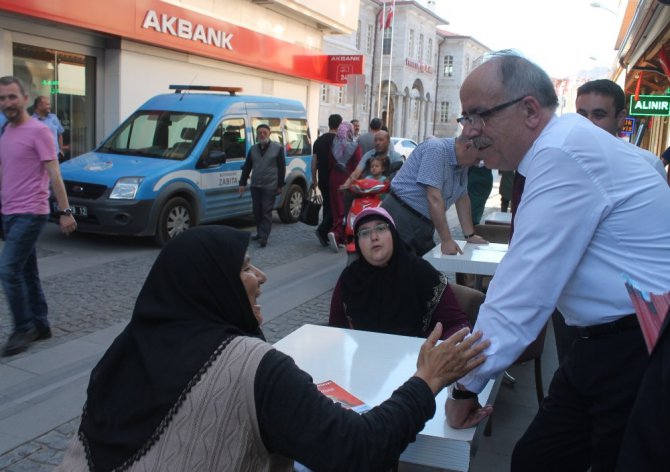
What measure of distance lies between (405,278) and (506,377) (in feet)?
6.19

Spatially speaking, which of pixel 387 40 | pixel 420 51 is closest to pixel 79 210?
pixel 387 40

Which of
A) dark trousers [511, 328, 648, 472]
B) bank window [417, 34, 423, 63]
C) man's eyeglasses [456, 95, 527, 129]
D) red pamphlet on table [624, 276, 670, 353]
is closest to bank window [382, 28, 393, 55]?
bank window [417, 34, 423, 63]

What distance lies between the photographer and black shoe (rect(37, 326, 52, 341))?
17.4ft

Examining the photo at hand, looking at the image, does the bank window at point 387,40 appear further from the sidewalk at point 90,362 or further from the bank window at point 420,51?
the sidewalk at point 90,362

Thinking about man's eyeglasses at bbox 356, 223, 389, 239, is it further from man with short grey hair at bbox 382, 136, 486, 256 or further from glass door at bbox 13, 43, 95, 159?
glass door at bbox 13, 43, 95, 159

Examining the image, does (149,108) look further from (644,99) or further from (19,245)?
(644,99)

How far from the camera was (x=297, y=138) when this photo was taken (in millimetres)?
12445

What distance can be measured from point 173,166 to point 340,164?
8.16 ft

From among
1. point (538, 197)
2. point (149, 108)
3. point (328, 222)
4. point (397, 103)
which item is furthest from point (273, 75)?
point (397, 103)

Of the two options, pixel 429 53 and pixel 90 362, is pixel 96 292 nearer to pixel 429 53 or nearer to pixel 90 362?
pixel 90 362

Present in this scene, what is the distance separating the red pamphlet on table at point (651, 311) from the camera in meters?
1.38

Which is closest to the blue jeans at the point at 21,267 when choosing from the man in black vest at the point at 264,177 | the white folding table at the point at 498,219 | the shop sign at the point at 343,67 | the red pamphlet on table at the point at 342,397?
the red pamphlet on table at the point at 342,397

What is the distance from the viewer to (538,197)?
1.93m

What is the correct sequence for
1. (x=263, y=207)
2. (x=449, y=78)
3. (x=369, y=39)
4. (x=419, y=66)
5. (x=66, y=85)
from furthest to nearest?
(x=449, y=78) → (x=419, y=66) → (x=369, y=39) → (x=66, y=85) → (x=263, y=207)
